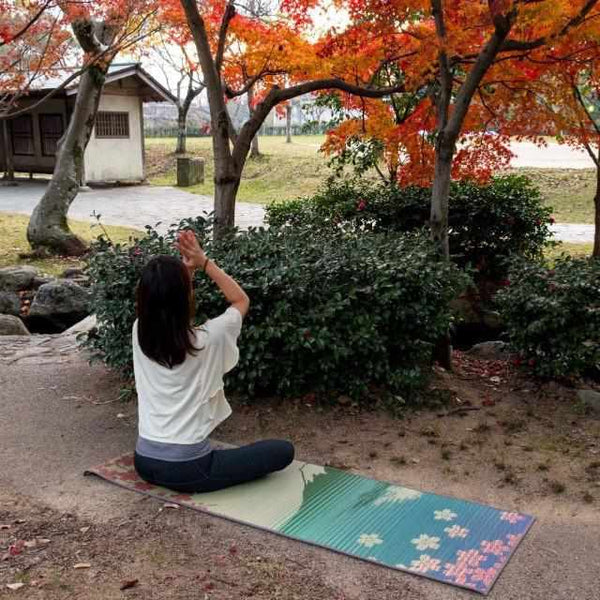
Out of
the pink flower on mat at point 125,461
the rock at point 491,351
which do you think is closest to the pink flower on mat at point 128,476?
the pink flower on mat at point 125,461

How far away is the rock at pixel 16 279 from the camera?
10.2m

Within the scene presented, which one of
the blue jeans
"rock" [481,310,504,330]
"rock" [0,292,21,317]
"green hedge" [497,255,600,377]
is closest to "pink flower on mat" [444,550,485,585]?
the blue jeans

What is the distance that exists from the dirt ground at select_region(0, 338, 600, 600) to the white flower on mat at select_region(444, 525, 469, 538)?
0.87 ft

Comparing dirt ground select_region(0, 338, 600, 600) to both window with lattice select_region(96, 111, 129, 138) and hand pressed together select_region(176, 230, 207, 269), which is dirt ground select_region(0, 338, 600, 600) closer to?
hand pressed together select_region(176, 230, 207, 269)

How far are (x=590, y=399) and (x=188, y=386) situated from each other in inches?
120

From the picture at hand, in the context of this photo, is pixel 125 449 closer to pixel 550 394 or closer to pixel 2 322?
pixel 550 394

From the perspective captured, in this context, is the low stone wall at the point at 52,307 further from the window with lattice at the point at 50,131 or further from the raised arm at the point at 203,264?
the window with lattice at the point at 50,131

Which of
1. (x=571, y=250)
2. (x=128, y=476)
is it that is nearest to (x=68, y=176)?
(x=571, y=250)

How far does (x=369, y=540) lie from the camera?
3424 mm

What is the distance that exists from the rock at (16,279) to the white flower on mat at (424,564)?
27.2 ft

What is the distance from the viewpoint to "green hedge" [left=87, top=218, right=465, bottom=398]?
494 centimetres

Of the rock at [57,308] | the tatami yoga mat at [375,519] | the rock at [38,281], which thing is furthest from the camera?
the rock at [38,281]

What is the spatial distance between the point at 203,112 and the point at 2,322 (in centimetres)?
4405

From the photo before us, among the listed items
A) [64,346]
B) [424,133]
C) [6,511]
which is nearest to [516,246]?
[424,133]
